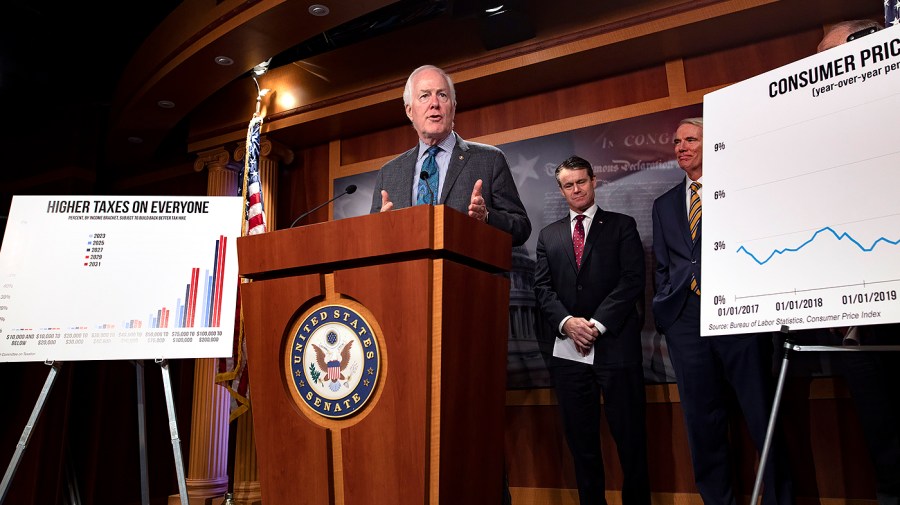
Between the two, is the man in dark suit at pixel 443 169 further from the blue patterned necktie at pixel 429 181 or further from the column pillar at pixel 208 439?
the column pillar at pixel 208 439

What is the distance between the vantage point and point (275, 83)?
4.54 meters

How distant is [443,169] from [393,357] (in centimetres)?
97

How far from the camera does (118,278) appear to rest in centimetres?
249

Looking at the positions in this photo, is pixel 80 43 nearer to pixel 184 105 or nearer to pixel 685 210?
pixel 184 105

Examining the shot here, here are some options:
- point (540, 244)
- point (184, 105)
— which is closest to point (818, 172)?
point (540, 244)

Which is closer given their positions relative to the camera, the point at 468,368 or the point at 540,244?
the point at 468,368

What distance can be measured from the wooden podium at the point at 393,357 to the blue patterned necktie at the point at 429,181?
0.53 meters

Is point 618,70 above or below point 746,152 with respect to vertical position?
above

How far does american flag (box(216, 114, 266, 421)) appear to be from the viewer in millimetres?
3168

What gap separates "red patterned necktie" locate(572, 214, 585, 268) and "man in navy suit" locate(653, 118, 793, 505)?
470mm

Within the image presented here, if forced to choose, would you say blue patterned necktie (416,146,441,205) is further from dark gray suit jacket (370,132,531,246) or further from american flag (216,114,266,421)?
american flag (216,114,266,421)

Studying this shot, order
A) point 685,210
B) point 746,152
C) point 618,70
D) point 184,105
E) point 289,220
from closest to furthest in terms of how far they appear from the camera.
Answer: point 746,152 → point 685,210 → point 618,70 → point 184,105 → point 289,220

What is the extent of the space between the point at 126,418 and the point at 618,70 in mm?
4335

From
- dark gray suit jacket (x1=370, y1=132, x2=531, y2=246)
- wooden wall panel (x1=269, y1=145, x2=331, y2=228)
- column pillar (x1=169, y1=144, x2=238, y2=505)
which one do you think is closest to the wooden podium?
dark gray suit jacket (x1=370, y1=132, x2=531, y2=246)
